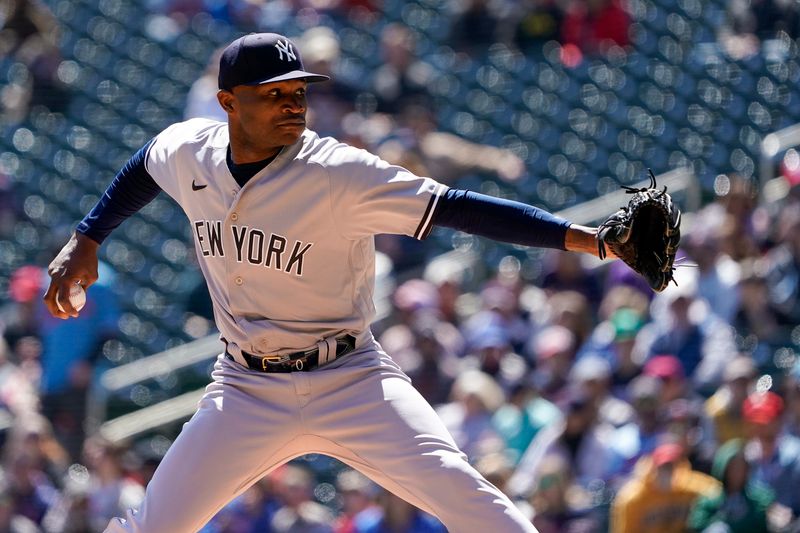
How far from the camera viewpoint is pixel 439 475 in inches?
138

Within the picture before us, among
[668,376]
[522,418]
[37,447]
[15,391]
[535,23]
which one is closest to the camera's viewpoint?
[668,376]

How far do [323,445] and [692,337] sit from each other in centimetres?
344

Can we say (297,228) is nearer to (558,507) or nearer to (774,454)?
(558,507)

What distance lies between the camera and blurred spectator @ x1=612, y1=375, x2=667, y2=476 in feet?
20.5

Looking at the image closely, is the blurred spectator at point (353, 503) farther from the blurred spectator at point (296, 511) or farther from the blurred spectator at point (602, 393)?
the blurred spectator at point (602, 393)

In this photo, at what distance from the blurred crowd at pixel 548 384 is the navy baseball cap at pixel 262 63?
2678 millimetres

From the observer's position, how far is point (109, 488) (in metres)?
6.65

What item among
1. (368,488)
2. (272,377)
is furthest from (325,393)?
(368,488)

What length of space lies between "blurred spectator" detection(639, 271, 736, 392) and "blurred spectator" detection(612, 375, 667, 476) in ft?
1.23

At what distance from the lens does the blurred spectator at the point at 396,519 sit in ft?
19.7

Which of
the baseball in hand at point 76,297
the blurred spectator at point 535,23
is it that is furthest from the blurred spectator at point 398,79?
the baseball in hand at point 76,297

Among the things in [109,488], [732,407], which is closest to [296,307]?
[732,407]

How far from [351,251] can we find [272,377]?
0.39 metres

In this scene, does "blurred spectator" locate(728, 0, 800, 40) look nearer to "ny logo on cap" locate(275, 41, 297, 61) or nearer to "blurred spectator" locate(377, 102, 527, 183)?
"blurred spectator" locate(377, 102, 527, 183)
